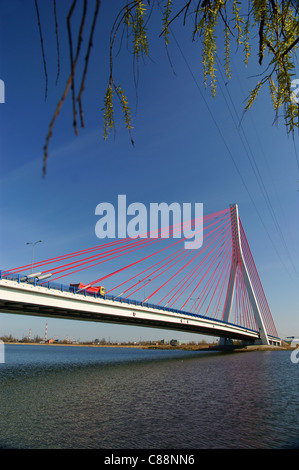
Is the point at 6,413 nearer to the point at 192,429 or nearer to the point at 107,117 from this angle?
the point at 192,429

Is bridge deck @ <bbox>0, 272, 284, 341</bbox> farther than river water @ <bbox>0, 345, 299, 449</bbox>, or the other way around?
bridge deck @ <bbox>0, 272, 284, 341</bbox>

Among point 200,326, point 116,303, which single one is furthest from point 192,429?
point 200,326

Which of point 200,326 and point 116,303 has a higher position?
point 116,303

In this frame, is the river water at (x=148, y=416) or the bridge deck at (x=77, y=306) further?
the bridge deck at (x=77, y=306)

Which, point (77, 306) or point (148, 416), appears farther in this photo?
point (77, 306)

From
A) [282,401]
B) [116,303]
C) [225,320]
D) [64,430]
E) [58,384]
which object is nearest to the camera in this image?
[64,430]

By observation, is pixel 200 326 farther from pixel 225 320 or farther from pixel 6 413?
pixel 6 413

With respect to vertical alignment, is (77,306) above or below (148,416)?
above
